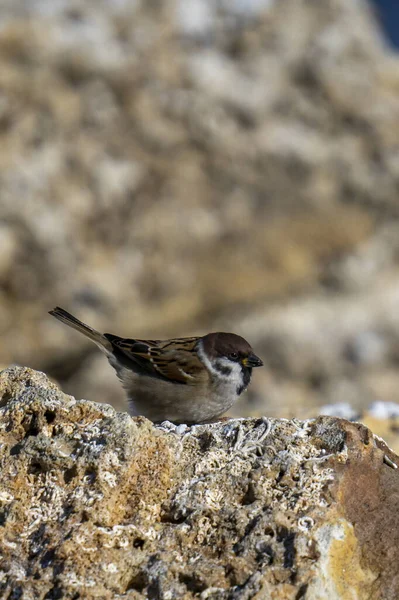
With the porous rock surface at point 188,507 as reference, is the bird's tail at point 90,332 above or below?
above

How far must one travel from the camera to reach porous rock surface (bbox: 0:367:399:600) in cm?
207

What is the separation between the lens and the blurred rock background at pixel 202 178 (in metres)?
7.73

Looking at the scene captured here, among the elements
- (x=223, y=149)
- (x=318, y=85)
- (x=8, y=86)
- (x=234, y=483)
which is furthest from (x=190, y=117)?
(x=234, y=483)

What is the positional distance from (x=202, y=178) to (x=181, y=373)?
402cm

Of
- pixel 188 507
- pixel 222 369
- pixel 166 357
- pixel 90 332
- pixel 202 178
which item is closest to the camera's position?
pixel 188 507

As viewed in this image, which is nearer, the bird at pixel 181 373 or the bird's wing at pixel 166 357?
the bird at pixel 181 373

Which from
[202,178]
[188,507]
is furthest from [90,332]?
[202,178]

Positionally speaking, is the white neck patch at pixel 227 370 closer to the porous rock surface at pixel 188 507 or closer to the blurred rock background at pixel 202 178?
the porous rock surface at pixel 188 507

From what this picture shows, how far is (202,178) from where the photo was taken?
26.2ft

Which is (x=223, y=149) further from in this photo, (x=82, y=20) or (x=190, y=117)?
(x=82, y=20)

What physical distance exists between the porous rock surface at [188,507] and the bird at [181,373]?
1.43m

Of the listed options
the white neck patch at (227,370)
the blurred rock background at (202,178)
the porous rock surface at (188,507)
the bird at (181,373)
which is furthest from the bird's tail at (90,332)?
the blurred rock background at (202,178)

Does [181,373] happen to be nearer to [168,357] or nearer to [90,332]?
[168,357]

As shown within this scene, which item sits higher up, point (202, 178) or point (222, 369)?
point (202, 178)
